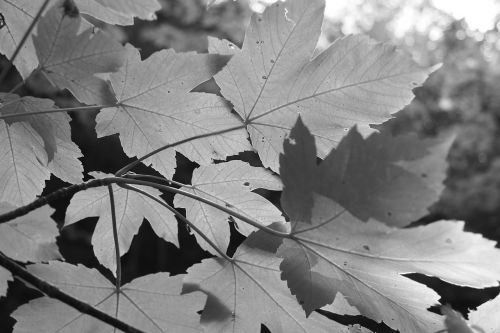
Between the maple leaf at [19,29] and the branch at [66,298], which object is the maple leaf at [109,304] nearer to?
the branch at [66,298]

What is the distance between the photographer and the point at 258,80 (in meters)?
0.68


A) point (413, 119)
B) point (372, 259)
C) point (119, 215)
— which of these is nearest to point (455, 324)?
point (372, 259)

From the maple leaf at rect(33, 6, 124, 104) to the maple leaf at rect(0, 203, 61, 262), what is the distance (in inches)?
8.8

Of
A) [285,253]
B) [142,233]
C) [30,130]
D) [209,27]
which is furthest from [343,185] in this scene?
[209,27]

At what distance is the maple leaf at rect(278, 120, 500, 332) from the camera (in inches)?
19.6

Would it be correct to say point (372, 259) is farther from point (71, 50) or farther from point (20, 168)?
point (20, 168)

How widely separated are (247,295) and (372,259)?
193 millimetres

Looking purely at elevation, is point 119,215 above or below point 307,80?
below

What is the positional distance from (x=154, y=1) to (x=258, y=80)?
0.57ft

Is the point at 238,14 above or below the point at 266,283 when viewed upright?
above

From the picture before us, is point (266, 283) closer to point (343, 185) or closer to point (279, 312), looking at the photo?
point (279, 312)

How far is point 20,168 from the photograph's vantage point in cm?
75

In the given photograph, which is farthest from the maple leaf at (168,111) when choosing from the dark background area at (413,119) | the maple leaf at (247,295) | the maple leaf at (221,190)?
the dark background area at (413,119)

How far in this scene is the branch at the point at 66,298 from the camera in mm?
519
